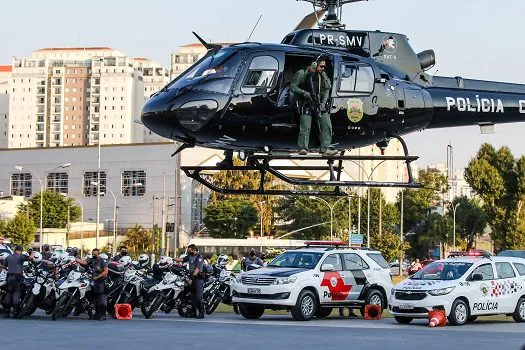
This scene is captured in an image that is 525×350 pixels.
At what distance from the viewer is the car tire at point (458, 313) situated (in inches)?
967

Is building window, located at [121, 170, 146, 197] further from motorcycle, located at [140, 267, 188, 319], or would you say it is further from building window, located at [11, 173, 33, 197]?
motorcycle, located at [140, 267, 188, 319]

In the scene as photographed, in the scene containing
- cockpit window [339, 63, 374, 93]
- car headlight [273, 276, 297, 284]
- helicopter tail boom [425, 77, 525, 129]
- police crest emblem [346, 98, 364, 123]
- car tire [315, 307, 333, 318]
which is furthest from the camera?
car tire [315, 307, 333, 318]

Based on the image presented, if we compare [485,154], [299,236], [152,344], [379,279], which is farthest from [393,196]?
[152,344]

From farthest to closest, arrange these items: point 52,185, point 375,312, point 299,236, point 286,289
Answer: point 52,185
point 299,236
point 375,312
point 286,289

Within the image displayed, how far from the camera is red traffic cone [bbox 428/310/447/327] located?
24.1 metres

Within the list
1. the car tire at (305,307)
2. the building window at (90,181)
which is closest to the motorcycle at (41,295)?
the car tire at (305,307)

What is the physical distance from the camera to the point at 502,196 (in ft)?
256

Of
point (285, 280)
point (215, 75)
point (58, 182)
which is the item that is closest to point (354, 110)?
point (215, 75)

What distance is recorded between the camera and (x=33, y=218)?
111 m

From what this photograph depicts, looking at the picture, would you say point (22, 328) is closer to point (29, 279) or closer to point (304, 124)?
point (29, 279)

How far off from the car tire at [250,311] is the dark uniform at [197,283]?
38.3 inches

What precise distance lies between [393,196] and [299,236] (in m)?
66.7

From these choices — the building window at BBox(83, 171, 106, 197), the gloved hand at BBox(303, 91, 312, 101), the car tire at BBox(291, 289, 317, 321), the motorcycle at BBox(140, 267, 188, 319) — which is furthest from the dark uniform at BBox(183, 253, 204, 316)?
the building window at BBox(83, 171, 106, 197)

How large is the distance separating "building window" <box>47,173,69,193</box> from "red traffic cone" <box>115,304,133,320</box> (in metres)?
108
